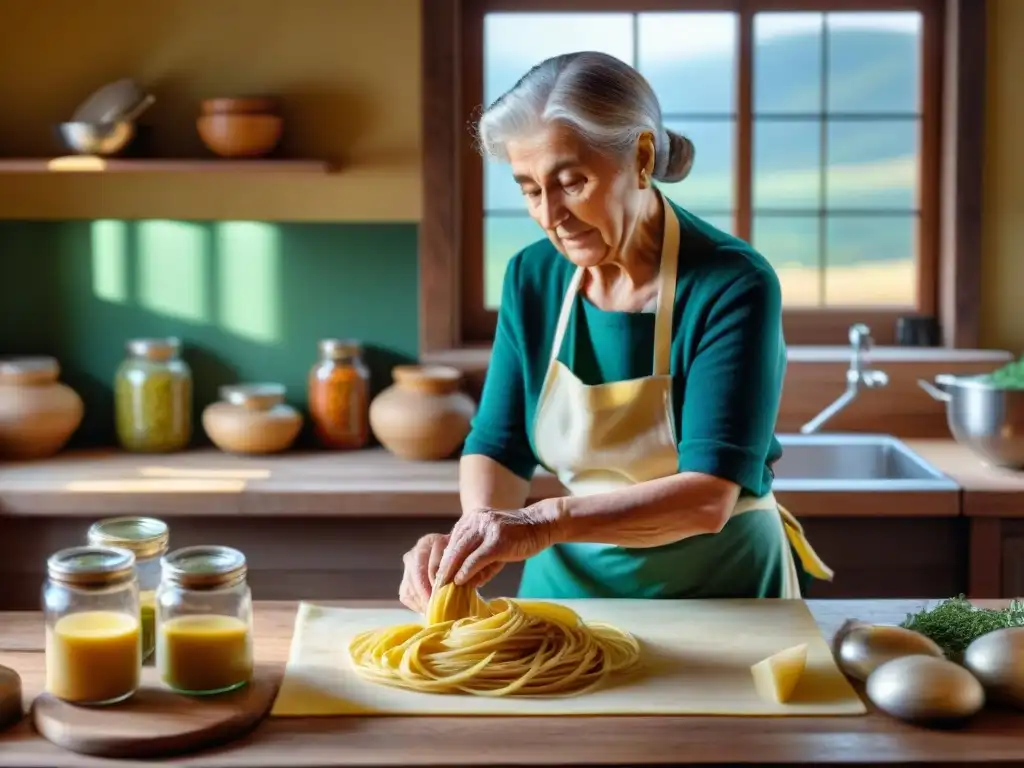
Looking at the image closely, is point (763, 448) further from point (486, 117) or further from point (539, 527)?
point (486, 117)

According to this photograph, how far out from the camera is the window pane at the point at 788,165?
399cm

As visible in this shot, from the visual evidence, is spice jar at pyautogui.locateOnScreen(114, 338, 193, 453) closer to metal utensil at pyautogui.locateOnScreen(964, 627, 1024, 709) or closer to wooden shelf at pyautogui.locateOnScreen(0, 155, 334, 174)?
wooden shelf at pyautogui.locateOnScreen(0, 155, 334, 174)

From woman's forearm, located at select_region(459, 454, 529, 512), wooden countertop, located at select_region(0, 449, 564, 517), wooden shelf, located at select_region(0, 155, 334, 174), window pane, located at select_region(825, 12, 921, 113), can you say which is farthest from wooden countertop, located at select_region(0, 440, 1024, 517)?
window pane, located at select_region(825, 12, 921, 113)

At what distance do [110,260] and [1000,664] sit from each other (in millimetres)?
2827

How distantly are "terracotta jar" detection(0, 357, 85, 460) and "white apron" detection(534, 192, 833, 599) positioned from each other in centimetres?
175

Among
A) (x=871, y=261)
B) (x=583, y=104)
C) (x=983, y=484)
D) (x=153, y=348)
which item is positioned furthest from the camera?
(x=871, y=261)

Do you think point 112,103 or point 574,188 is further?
point 112,103

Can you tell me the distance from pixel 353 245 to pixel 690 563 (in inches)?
73.7

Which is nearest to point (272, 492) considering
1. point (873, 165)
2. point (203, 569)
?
point (203, 569)

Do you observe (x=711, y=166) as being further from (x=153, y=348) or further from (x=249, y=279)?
(x=153, y=348)

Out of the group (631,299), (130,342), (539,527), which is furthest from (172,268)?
(539,527)

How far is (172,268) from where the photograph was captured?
385cm

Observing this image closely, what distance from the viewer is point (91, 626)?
1.66 m

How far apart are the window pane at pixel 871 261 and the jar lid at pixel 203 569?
8.92 feet
